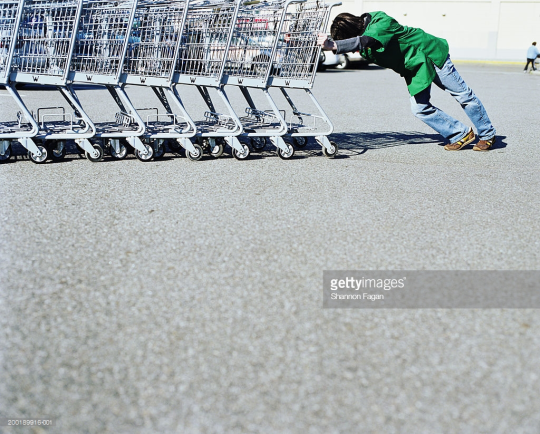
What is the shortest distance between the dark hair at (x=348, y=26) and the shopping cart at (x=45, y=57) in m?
2.64

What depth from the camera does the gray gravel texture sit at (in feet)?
8.79

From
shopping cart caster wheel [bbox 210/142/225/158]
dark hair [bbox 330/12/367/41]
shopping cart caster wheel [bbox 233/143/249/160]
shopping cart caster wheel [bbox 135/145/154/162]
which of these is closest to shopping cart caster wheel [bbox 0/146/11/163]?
shopping cart caster wheel [bbox 135/145/154/162]

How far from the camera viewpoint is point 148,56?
7043 mm

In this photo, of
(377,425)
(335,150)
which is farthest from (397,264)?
(335,150)

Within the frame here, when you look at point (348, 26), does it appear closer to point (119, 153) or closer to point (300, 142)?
point (300, 142)

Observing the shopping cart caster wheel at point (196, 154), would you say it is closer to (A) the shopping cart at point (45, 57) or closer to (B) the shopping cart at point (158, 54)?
(B) the shopping cart at point (158, 54)

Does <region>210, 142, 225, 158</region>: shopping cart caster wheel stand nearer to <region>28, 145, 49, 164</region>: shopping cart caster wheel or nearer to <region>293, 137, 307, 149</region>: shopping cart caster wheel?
<region>293, 137, 307, 149</region>: shopping cart caster wheel

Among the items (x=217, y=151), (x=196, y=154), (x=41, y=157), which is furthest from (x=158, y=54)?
(x=41, y=157)

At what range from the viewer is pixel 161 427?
254cm

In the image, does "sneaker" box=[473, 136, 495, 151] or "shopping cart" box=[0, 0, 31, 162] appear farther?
"sneaker" box=[473, 136, 495, 151]

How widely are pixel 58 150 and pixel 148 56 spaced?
4.44 ft

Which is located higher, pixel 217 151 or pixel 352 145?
pixel 217 151

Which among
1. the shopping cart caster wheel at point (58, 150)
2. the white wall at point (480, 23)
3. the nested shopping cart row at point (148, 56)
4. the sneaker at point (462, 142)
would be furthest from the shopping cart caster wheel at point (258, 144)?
the white wall at point (480, 23)

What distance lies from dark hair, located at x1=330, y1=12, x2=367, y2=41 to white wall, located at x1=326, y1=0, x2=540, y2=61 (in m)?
36.6
